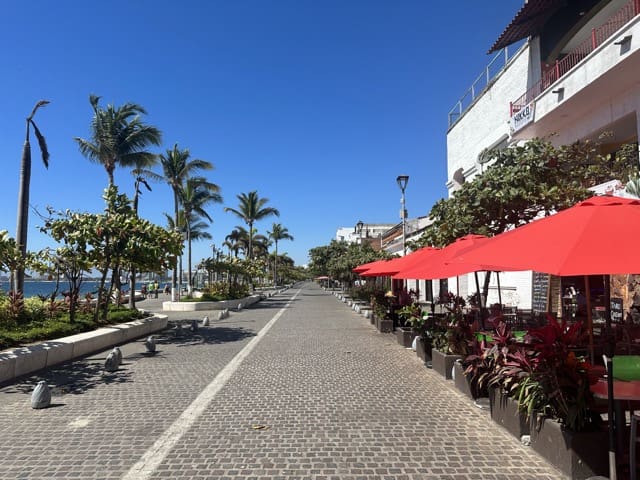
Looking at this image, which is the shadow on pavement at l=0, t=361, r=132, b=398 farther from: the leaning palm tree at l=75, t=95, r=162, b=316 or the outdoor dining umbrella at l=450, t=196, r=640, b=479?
the leaning palm tree at l=75, t=95, r=162, b=316

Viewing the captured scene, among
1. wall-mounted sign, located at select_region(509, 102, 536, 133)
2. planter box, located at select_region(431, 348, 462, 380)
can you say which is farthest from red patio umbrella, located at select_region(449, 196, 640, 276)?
wall-mounted sign, located at select_region(509, 102, 536, 133)

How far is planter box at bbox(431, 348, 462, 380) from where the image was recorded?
7762mm

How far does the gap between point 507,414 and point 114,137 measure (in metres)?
21.4

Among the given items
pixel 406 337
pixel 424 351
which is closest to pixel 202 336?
pixel 406 337

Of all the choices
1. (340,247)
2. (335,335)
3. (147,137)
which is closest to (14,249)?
(335,335)

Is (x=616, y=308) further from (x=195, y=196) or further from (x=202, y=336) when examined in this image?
(x=195, y=196)

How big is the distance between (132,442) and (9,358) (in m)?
4.76

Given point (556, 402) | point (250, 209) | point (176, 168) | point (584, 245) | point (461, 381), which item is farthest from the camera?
point (250, 209)

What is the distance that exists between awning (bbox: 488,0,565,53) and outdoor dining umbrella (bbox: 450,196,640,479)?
14.6m

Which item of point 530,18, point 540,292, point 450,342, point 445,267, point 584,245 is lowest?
point 450,342

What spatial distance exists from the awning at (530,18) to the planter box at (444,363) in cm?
1376

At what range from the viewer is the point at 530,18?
16406mm

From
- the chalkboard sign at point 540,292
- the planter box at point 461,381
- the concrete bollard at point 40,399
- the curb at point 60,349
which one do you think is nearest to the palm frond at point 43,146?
the curb at point 60,349

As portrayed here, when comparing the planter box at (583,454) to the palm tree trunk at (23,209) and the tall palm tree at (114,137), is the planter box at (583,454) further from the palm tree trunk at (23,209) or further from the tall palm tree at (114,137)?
the tall palm tree at (114,137)
